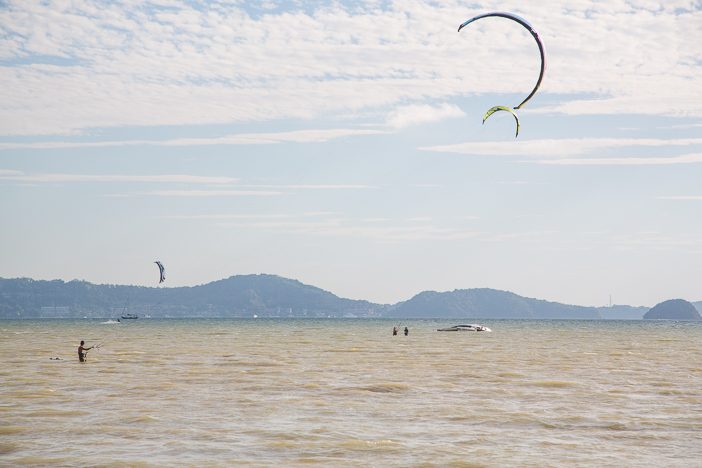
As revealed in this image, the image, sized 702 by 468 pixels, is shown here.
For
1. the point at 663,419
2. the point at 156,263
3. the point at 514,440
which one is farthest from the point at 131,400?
the point at 156,263

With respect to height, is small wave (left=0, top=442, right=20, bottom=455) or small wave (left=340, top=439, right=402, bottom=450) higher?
small wave (left=340, top=439, right=402, bottom=450)

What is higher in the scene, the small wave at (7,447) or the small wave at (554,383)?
the small wave at (554,383)

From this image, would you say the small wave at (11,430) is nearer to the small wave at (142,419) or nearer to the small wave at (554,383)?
the small wave at (142,419)

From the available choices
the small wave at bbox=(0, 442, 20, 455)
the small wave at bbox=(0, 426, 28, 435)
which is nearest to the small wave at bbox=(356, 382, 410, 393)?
the small wave at bbox=(0, 426, 28, 435)

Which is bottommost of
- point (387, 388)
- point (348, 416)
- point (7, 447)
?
point (7, 447)

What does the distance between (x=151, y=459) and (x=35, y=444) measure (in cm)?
396

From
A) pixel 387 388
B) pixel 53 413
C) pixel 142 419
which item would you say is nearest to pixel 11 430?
pixel 53 413

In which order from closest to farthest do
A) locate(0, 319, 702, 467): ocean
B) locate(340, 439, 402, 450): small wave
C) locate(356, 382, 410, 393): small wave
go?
1. locate(0, 319, 702, 467): ocean
2. locate(340, 439, 402, 450): small wave
3. locate(356, 382, 410, 393): small wave

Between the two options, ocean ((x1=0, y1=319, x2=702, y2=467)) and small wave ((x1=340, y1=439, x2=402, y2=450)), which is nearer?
ocean ((x1=0, y1=319, x2=702, y2=467))

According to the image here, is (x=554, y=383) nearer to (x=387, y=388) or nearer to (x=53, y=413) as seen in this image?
(x=387, y=388)

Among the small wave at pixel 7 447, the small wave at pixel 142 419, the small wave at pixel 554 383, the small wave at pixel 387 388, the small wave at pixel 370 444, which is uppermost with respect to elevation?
the small wave at pixel 554 383

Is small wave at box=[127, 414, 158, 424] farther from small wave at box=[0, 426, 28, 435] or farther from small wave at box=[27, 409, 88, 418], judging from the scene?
small wave at box=[0, 426, 28, 435]

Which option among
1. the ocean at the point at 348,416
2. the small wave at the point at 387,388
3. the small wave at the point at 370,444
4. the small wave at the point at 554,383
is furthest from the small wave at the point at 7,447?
the small wave at the point at 554,383

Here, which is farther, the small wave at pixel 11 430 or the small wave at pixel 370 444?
the small wave at pixel 11 430
